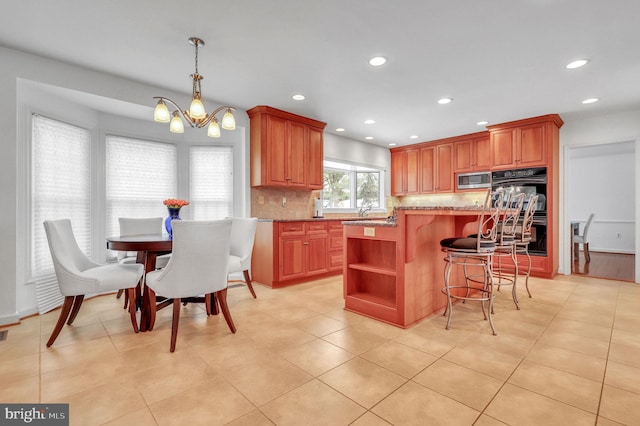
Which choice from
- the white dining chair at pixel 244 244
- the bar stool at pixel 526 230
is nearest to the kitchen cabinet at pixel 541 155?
the bar stool at pixel 526 230

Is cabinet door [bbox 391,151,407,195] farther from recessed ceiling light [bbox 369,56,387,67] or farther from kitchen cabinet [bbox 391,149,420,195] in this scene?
recessed ceiling light [bbox 369,56,387,67]

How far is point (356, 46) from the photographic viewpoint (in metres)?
2.63

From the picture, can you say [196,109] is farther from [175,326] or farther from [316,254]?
[316,254]

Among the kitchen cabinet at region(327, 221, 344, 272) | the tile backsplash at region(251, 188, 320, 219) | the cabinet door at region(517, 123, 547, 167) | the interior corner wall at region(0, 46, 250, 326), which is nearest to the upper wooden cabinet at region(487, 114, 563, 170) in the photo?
the cabinet door at region(517, 123, 547, 167)

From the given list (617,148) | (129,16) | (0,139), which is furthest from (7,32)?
(617,148)

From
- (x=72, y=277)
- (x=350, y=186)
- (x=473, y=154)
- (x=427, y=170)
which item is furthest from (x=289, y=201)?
(x=473, y=154)

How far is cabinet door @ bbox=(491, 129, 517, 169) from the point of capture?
4.76 meters

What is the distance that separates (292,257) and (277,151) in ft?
4.98

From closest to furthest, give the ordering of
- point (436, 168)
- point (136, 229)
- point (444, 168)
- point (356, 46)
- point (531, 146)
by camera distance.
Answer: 1. point (356, 46)
2. point (136, 229)
3. point (531, 146)
4. point (444, 168)
5. point (436, 168)

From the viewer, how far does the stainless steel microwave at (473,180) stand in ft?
17.7

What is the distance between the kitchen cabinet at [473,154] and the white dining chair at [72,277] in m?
5.45

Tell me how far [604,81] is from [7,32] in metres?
5.73

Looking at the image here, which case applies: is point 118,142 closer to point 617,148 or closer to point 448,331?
point 448,331

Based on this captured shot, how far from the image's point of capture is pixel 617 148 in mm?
6664
